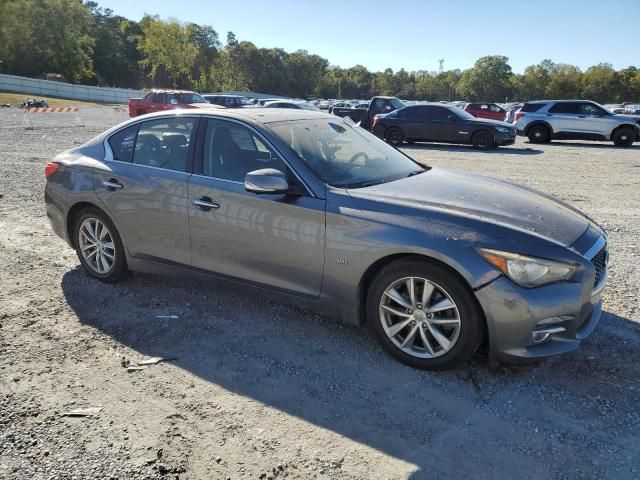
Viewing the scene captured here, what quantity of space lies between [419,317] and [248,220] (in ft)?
4.69

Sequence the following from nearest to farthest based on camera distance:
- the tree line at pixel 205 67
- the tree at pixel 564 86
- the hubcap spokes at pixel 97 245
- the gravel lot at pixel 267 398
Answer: the gravel lot at pixel 267 398
the hubcap spokes at pixel 97 245
the tree line at pixel 205 67
the tree at pixel 564 86

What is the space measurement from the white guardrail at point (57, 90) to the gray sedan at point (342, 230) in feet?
204

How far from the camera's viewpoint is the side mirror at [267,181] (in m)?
3.57

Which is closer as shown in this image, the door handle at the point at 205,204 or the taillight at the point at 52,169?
the door handle at the point at 205,204

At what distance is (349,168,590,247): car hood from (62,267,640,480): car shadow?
0.94 metres

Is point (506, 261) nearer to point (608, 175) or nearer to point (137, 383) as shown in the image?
point (137, 383)

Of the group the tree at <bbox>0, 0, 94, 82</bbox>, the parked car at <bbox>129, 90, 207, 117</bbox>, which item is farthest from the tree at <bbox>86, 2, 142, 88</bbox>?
the parked car at <bbox>129, 90, 207, 117</bbox>

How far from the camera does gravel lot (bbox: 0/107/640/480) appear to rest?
262 centimetres

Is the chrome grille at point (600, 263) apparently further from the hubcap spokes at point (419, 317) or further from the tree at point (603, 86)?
the tree at point (603, 86)

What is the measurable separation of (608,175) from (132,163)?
36.1 ft

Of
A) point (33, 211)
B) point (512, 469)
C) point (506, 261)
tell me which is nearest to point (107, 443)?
point (512, 469)

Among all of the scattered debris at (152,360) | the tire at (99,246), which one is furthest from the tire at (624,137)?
the scattered debris at (152,360)

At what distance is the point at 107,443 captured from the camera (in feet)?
9.04

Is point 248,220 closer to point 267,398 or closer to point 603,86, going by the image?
point 267,398
